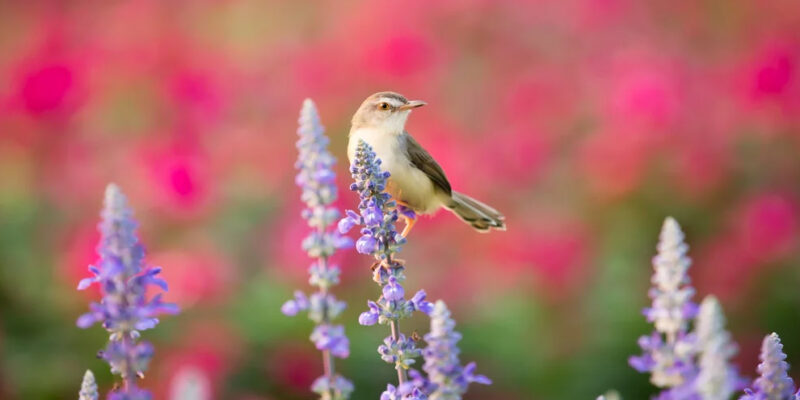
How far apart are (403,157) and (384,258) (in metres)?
2.06

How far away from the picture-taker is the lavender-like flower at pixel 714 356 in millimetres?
1200

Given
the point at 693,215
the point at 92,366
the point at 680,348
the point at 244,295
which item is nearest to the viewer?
the point at 680,348

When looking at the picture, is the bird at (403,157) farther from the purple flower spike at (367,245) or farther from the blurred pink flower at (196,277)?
the purple flower spike at (367,245)

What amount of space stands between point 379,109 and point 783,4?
4175 mm

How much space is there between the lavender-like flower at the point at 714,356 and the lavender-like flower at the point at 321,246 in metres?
0.50

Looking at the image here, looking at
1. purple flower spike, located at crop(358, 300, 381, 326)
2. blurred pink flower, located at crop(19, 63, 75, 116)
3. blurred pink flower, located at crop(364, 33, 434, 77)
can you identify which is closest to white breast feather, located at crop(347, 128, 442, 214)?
purple flower spike, located at crop(358, 300, 381, 326)

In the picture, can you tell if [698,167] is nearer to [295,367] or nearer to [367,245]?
[295,367]

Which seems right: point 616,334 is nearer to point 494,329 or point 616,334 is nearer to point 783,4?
point 494,329

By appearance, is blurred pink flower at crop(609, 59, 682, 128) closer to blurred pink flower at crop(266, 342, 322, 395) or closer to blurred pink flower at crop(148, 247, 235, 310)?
blurred pink flower at crop(266, 342, 322, 395)

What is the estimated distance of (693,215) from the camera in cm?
611

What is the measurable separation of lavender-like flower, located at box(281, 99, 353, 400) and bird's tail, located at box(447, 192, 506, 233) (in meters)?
2.63

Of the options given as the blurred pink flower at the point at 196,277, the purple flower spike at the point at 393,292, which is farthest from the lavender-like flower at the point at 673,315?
the blurred pink flower at the point at 196,277

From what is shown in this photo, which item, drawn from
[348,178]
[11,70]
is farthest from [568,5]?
[11,70]

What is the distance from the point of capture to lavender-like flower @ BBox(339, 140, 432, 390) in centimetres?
179
